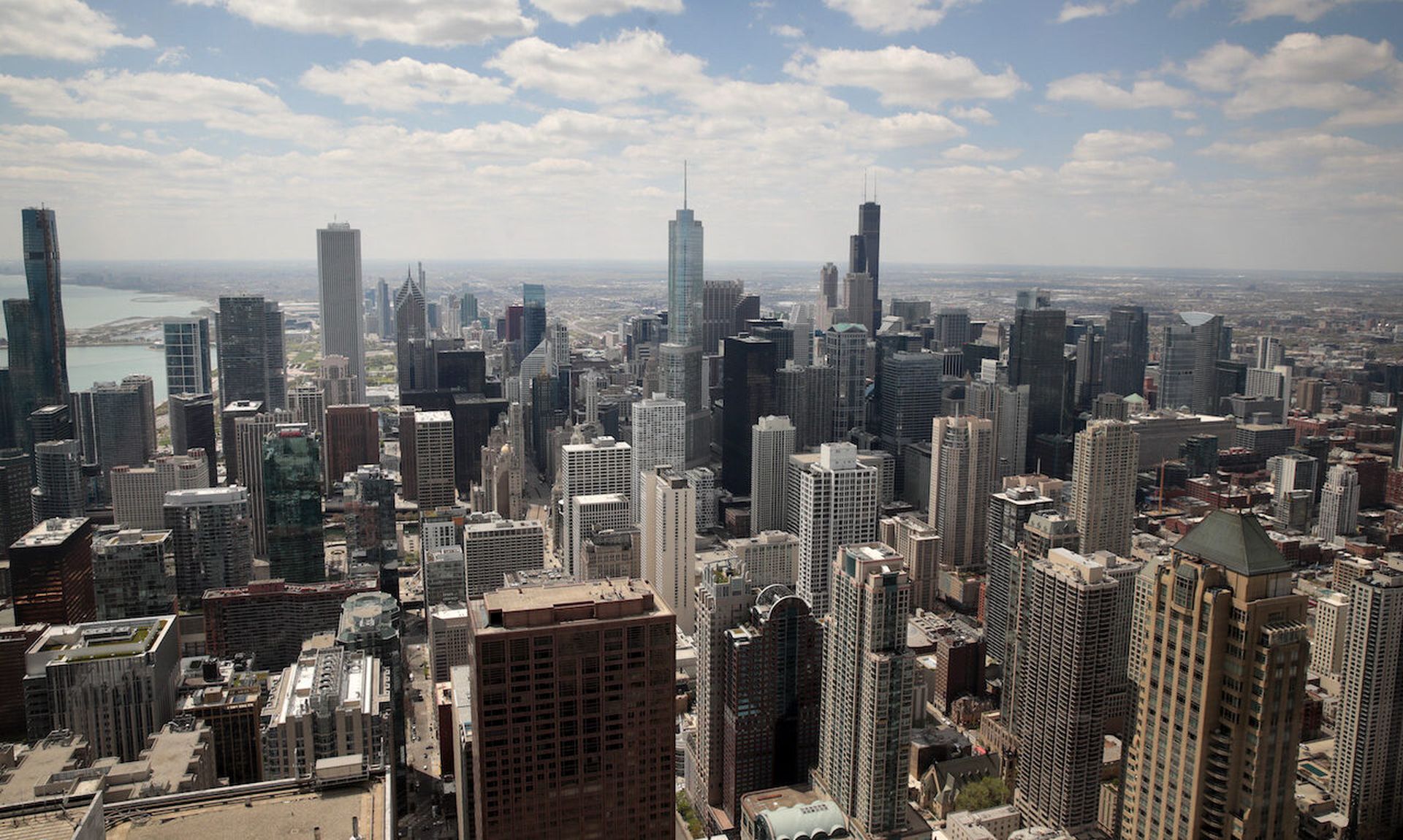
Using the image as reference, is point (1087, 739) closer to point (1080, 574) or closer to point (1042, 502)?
point (1080, 574)

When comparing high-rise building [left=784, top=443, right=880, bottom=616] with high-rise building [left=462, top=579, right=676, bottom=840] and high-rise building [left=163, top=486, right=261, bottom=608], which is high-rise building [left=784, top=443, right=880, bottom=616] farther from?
high-rise building [left=163, top=486, right=261, bottom=608]

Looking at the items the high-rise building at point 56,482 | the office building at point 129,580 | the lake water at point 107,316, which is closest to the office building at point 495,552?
the office building at point 129,580

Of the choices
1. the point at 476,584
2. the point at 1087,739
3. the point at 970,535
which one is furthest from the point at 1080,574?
the point at 476,584

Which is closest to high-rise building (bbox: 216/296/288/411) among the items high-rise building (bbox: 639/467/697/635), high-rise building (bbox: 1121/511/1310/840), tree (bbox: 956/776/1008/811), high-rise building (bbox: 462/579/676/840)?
high-rise building (bbox: 639/467/697/635)

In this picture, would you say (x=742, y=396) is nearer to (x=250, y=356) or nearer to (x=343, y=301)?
(x=250, y=356)

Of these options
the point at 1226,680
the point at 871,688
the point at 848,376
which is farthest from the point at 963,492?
the point at 1226,680

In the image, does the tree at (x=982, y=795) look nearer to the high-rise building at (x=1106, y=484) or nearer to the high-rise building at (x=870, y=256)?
the high-rise building at (x=1106, y=484)
